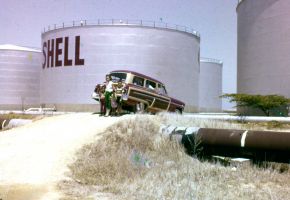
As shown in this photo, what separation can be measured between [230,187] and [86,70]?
44479 millimetres

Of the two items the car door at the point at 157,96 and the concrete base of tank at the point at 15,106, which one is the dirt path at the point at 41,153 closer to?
the car door at the point at 157,96

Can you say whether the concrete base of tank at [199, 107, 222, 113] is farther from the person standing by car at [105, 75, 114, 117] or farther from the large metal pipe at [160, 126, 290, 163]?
the large metal pipe at [160, 126, 290, 163]

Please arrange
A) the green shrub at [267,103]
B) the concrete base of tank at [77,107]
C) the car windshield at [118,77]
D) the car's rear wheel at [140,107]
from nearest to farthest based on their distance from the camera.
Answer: the car's rear wheel at [140,107] → the car windshield at [118,77] → the green shrub at [267,103] → the concrete base of tank at [77,107]

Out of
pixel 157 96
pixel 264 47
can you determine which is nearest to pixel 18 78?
pixel 264 47

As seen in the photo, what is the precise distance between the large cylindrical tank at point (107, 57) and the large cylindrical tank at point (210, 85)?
1782 cm

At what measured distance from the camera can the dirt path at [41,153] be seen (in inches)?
380

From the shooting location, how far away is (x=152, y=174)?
429 inches

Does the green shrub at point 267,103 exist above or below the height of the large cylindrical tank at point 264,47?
below

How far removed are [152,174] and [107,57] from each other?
42604 millimetres

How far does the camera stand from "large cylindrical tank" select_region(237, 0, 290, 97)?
3612 cm

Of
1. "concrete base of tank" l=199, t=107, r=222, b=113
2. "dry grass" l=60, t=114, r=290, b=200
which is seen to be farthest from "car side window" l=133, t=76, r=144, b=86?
"concrete base of tank" l=199, t=107, r=222, b=113

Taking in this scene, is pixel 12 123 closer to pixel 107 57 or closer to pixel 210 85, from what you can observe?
pixel 107 57

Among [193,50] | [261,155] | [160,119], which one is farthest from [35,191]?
[193,50]

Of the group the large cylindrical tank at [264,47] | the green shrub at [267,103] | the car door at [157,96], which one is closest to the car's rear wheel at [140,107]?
the car door at [157,96]
